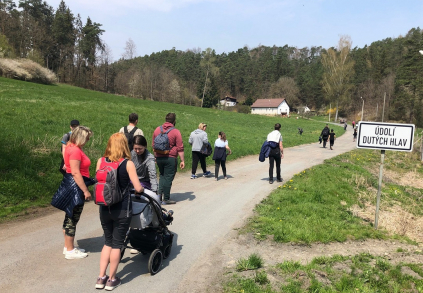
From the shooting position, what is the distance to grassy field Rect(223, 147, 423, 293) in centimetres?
419

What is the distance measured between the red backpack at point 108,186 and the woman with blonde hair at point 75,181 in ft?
2.65

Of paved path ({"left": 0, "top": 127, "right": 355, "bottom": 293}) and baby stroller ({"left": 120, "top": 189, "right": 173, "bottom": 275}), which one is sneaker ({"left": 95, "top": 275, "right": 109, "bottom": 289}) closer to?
paved path ({"left": 0, "top": 127, "right": 355, "bottom": 293})

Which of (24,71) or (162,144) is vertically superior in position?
(24,71)

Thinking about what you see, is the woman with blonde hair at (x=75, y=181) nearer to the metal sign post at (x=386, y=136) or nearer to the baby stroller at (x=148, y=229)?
the baby stroller at (x=148, y=229)

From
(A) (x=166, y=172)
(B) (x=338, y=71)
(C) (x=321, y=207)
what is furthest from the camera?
(B) (x=338, y=71)

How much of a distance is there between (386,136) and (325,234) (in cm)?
250

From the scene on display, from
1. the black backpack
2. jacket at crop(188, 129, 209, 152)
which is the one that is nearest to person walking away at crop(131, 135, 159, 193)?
the black backpack

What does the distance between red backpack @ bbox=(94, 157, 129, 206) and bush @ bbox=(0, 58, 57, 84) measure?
2059 inches

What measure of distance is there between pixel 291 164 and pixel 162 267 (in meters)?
12.0

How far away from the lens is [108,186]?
3773 millimetres

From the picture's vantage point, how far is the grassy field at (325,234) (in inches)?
165

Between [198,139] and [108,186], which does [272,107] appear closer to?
[198,139]

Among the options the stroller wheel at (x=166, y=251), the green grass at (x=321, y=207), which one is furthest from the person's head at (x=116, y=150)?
the green grass at (x=321, y=207)

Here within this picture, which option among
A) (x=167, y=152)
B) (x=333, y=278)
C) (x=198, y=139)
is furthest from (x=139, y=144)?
(x=198, y=139)
